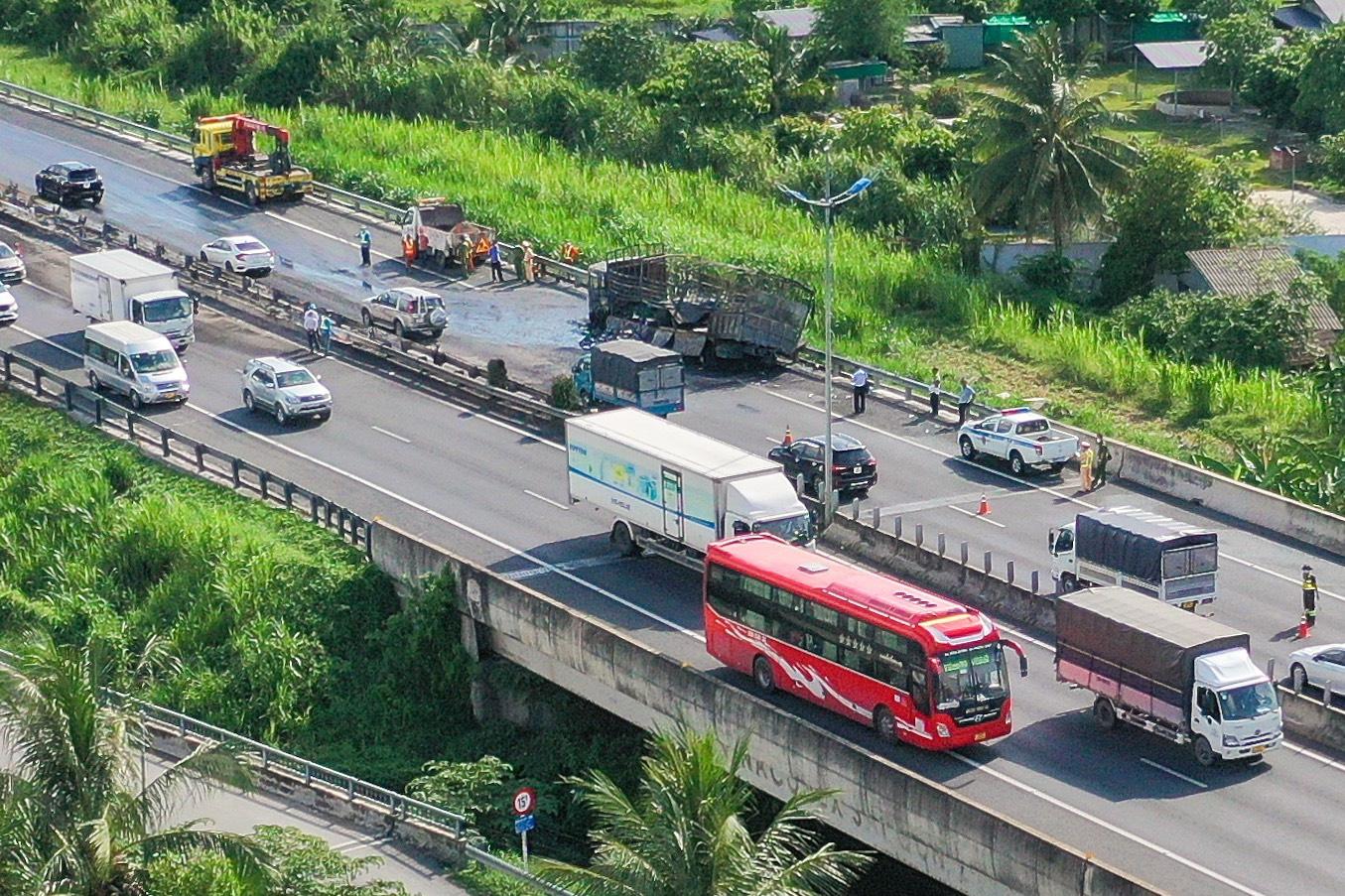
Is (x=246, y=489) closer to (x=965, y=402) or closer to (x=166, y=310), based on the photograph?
(x=166, y=310)

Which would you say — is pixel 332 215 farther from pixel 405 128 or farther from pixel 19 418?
pixel 19 418

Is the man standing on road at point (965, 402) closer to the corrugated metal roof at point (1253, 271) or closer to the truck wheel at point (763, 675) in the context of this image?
the corrugated metal roof at point (1253, 271)

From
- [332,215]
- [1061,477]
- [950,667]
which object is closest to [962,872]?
[950,667]

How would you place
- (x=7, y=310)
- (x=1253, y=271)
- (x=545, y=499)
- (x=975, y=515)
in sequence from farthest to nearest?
(x=1253, y=271) → (x=7, y=310) → (x=545, y=499) → (x=975, y=515)

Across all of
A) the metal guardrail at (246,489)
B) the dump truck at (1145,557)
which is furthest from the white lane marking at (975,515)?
the metal guardrail at (246,489)

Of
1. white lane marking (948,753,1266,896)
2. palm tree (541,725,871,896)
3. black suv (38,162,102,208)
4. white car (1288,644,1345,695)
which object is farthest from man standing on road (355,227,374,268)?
palm tree (541,725,871,896)

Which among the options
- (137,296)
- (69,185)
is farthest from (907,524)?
(69,185)

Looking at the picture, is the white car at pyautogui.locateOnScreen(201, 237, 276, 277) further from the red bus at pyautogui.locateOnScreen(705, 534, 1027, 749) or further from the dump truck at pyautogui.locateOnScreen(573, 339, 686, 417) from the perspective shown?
the red bus at pyautogui.locateOnScreen(705, 534, 1027, 749)
